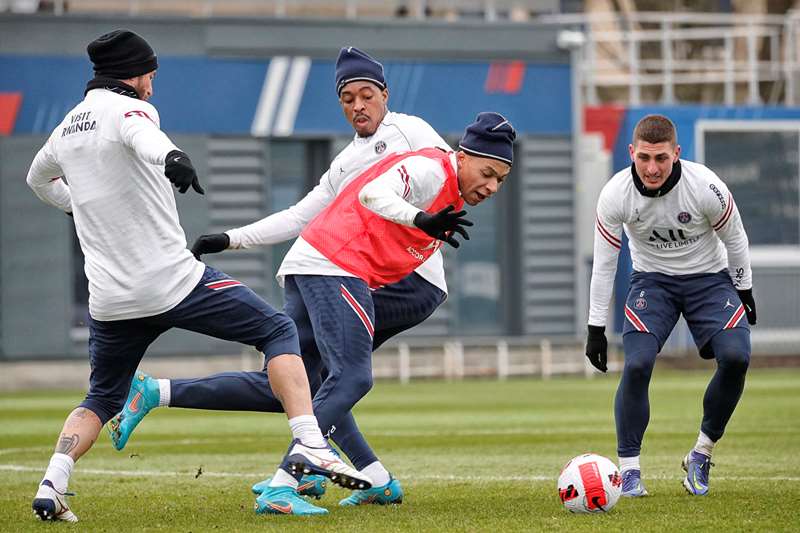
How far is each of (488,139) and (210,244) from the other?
1572 mm

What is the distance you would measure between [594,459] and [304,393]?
5.01 feet

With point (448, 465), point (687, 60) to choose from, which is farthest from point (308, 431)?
point (687, 60)

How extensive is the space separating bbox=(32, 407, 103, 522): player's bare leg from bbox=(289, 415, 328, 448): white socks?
1034mm

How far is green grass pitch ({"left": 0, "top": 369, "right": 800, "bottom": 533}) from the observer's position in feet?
24.8

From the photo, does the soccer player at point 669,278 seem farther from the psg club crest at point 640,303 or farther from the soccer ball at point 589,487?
the soccer ball at point 589,487

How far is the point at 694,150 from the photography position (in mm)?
30438

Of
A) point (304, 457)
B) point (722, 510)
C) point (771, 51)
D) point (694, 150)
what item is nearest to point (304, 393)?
point (304, 457)

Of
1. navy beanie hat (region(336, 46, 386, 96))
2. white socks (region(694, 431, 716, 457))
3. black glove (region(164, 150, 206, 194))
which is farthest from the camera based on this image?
white socks (region(694, 431, 716, 457))

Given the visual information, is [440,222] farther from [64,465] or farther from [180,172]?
[64,465]

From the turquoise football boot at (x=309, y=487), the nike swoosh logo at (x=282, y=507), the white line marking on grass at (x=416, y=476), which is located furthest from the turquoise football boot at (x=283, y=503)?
the white line marking on grass at (x=416, y=476)

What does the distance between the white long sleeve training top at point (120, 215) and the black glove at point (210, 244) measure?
0.54 m

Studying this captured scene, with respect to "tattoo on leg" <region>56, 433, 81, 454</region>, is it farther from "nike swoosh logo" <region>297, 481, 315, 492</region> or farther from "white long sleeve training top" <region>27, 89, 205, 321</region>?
"nike swoosh logo" <region>297, 481, 315, 492</region>

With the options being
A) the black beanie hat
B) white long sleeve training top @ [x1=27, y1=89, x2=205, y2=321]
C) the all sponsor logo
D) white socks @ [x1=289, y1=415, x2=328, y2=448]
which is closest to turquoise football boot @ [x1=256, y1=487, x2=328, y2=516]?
white socks @ [x1=289, y1=415, x2=328, y2=448]

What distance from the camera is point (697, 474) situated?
8836 millimetres
